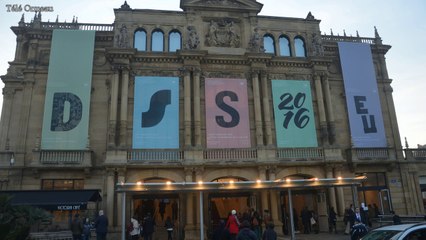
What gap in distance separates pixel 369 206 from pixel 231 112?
43.1 feet

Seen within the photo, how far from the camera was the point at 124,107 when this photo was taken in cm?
2522

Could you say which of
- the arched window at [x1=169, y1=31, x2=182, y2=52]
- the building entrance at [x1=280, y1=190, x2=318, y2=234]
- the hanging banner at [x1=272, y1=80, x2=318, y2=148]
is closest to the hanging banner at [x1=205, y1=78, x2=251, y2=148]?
the hanging banner at [x1=272, y1=80, x2=318, y2=148]

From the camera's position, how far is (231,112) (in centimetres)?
2642

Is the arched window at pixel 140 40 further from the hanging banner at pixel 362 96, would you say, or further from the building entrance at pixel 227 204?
the hanging banner at pixel 362 96

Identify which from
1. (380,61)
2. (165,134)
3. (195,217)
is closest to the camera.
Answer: (195,217)

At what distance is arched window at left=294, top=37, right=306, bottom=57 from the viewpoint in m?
29.6

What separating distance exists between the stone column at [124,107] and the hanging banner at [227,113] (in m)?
6.01

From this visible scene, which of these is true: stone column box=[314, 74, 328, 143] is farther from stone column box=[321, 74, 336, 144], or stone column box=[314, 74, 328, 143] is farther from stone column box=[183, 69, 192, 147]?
stone column box=[183, 69, 192, 147]

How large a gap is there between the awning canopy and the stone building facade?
7.10 feet

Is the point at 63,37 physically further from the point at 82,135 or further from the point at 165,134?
the point at 165,134

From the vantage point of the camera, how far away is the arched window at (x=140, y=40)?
90.0 ft

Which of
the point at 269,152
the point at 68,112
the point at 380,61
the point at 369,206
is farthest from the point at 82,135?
the point at 380,61

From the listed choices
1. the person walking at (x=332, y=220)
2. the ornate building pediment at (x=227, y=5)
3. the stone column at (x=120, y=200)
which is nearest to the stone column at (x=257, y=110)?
the ornate building pediment at (x=227, y=5)

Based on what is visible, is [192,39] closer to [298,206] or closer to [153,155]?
[153,155]
